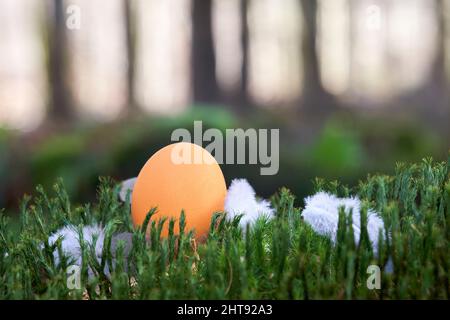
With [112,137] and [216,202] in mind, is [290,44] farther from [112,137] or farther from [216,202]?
[216,202]

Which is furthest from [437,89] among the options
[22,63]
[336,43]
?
[22,63]

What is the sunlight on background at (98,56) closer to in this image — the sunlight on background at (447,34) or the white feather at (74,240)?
the sunlight on background at (447,34)

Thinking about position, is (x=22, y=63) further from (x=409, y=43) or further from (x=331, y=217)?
(x=331, y=217)

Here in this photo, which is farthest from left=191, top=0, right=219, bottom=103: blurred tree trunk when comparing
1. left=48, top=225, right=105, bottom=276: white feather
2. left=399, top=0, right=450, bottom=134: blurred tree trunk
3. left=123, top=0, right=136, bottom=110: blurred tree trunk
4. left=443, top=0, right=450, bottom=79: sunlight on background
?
left=48, top=225, right=105, bottom=276: white feather

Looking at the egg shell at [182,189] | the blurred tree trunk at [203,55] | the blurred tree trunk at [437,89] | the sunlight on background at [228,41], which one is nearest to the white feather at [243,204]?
the egg shell at [182,189]

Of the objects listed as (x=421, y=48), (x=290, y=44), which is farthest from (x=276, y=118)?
(x=421, y=48)
